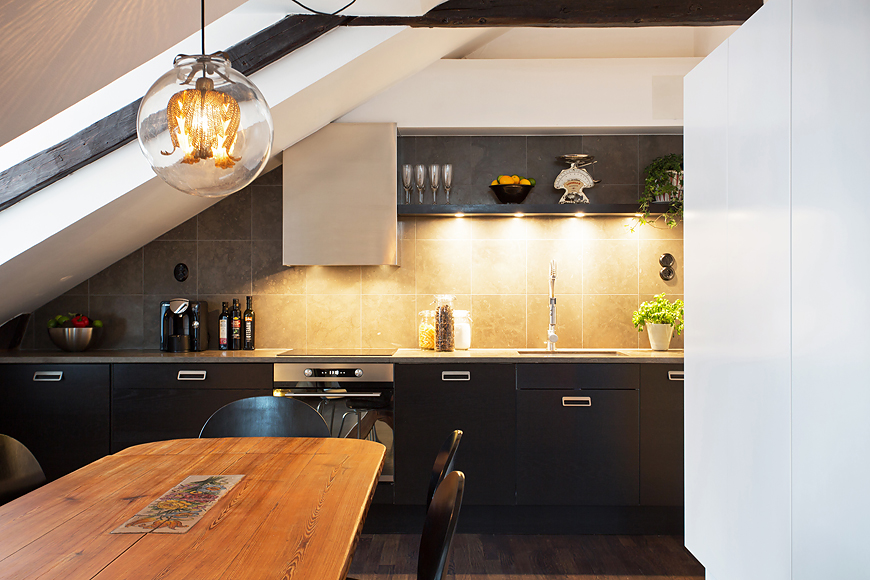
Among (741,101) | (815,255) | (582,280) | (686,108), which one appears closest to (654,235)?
(582,280)

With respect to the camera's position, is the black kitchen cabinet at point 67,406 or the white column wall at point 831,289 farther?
the black kitchen cabinet at point 67,406

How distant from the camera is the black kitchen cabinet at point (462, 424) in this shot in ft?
9.75

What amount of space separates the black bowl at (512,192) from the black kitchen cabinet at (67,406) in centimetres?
239

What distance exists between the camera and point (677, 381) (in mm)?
2986

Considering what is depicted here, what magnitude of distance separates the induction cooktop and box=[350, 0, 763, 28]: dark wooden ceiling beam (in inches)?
66.9

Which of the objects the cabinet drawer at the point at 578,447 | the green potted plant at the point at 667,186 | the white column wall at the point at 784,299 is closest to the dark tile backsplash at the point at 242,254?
the green potted plant at the point at 667,186

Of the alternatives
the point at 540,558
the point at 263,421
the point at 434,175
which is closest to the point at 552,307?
the point at 434,175

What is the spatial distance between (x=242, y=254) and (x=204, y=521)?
2623 millimetres

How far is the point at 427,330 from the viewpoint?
3.35 metres

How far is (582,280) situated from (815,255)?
79.9 inches

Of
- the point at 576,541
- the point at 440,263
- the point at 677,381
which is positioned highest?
the point at 440,263

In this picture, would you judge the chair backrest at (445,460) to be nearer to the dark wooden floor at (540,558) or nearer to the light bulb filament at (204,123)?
the light bulb filament at (204,123)

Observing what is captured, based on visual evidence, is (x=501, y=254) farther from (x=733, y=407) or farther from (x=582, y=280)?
(x=733, y=407)

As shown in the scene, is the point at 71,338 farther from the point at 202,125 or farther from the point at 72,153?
the point at 202,125
